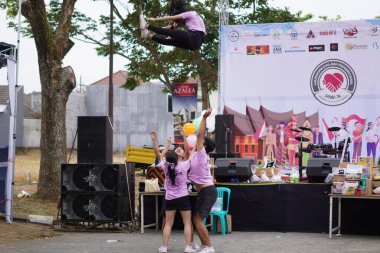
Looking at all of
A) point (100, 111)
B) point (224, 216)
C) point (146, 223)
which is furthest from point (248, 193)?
point (100, 111)

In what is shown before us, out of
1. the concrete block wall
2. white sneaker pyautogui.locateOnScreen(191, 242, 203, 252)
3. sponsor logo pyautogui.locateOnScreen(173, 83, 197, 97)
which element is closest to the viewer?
white sneaker pyautogui.locateOnScreen(191, 242, 203, 252)

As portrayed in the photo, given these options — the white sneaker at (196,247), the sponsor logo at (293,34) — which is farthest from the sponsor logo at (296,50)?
the white sneaker at (196,247)

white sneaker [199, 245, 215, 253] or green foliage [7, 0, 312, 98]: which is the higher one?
green foliage [7, 0, 312, 98]

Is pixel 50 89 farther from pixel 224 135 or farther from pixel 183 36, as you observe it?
pixel 183 36

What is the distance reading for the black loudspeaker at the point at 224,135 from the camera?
14055 mm

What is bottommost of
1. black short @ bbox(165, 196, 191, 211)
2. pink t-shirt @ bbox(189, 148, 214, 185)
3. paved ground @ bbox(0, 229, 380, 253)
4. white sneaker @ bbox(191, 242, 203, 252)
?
paved ground @ bbox(0, 229, 380, 253)

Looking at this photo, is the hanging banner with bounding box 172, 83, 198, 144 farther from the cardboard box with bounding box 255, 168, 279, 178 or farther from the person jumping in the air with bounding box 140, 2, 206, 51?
the person jumping in the air with bounding box 140, 2, 206, 51

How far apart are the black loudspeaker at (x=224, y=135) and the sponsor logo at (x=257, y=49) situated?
410 centimetres

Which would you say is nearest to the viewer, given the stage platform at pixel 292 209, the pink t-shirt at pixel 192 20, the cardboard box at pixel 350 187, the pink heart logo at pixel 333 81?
the pink t-shirt at pixel 192 20

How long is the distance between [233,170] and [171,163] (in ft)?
10.1

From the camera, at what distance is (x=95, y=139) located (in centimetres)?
1188

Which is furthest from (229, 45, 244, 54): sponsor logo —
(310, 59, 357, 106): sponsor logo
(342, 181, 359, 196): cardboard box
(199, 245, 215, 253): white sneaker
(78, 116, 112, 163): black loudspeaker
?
(199, 245, 215, 253): white sneaker

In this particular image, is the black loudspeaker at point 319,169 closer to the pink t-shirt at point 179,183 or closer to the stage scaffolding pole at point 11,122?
the pink t-shirt at point 179,183

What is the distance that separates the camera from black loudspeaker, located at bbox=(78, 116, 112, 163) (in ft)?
38.9
